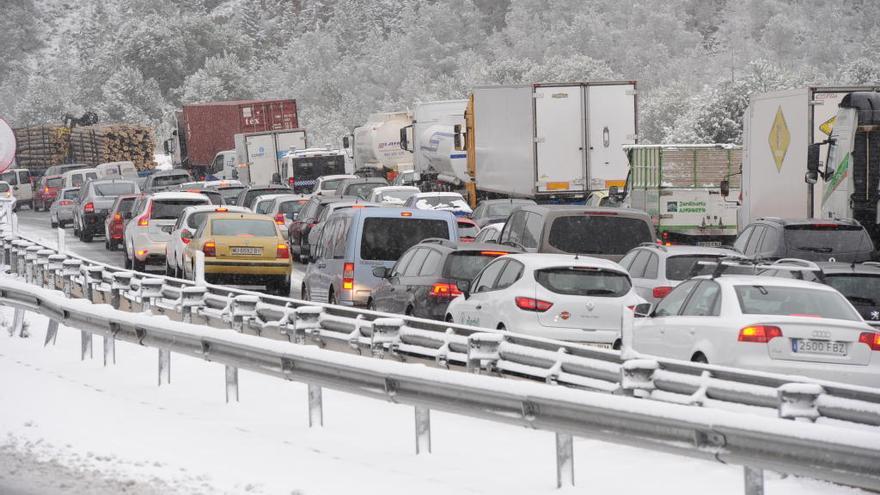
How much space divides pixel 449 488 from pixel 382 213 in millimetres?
11668

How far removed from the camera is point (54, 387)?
14.0 meters

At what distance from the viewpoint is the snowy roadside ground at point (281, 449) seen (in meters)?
9.43

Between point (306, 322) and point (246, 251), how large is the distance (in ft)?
31.8

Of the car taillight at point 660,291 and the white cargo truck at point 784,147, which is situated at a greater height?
the white cargo truck at point 784,147

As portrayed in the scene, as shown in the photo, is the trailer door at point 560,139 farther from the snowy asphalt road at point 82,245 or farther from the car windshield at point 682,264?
the car windshield at point 682,264

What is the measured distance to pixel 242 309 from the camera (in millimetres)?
17078

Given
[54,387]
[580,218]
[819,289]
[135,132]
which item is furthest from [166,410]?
[135,132]

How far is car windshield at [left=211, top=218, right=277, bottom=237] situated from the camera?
25.1 m

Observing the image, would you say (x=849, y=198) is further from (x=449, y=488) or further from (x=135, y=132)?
(x=135, y=132)

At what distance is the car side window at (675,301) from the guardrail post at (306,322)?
11.3 ft

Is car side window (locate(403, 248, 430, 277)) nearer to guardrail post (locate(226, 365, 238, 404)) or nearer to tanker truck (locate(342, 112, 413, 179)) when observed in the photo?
guardrail post (locate(226, 365, 238, 404))

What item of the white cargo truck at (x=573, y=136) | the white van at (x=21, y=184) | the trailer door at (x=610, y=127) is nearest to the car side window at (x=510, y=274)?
the white cargo truck at (x=573, y=136)

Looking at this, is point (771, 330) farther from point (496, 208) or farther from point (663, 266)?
point (496, 208)

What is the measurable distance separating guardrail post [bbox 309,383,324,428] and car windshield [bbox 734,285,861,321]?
351cm
